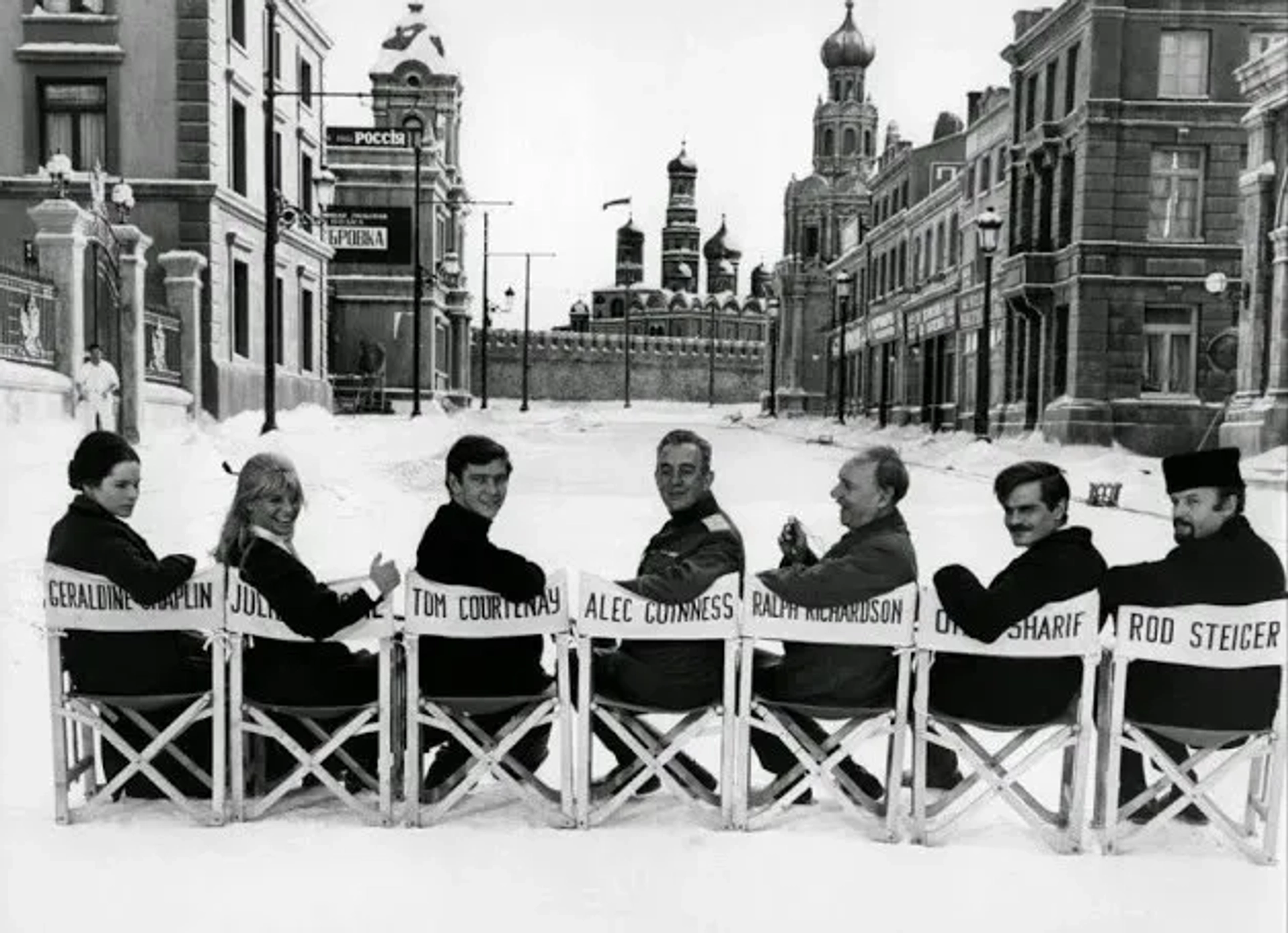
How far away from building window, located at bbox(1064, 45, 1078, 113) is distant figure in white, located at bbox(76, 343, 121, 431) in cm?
664

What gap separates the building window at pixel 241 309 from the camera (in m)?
7.24

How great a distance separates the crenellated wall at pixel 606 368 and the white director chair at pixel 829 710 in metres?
3.19

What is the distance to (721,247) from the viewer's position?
9.87m

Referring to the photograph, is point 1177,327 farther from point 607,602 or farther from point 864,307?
point 607,602

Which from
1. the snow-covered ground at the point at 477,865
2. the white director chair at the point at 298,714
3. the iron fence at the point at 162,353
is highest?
the iron fence at the point at 162,353

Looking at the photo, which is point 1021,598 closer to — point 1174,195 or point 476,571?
point 476,571

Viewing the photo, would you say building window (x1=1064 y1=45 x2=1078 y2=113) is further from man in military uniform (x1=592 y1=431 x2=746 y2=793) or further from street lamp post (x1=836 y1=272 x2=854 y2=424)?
man in military uniform (x1=592 y1=431 x2=746 y2=793)

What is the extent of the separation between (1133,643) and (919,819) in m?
1.08

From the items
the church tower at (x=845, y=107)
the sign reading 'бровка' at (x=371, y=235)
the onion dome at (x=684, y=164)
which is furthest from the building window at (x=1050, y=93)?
the sign reading 'бровка' at (x=371, y=235)

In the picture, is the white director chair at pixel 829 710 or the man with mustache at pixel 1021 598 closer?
the man with mustache at pixel 1021 598

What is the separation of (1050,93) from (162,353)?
21.2 ft

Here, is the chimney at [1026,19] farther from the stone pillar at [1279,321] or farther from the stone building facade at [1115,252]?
the stone pillar at [1279,321]

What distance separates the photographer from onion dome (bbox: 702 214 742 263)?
7.94 metres

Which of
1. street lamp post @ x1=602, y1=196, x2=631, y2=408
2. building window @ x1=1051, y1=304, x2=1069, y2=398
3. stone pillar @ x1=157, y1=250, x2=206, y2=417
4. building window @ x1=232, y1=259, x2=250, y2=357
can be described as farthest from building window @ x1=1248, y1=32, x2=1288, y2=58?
stone pillar @ x1=157, y1=250, x2=206, y2=417
